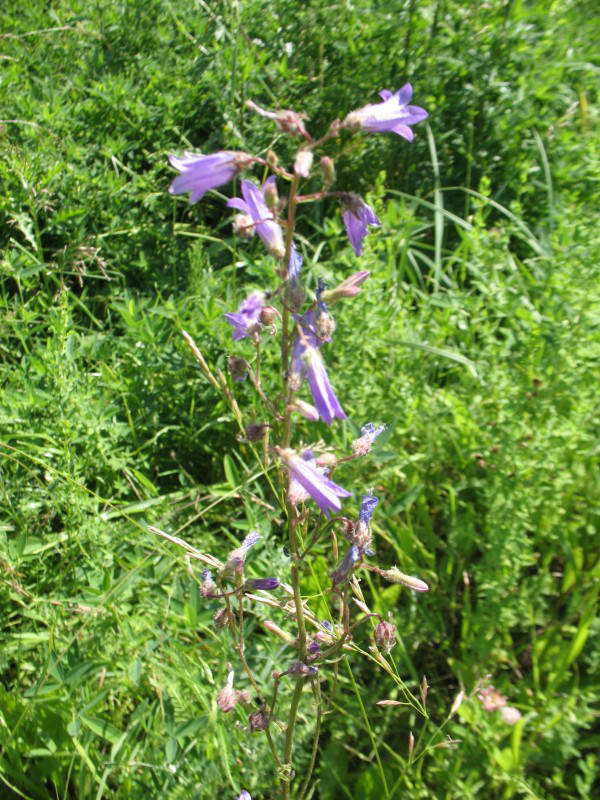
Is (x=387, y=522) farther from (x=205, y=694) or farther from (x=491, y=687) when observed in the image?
(x=205, y=694)

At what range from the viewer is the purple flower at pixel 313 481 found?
1.23 metres

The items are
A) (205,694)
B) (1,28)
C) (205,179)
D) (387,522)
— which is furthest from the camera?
(1,28)

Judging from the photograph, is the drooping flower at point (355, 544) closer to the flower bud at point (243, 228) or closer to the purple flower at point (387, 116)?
the flower bud at point (243, 228)

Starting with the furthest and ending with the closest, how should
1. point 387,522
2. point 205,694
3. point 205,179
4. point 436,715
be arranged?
1. point 387,522
2. point 436,715
3. point 205,694
4. point 205,179

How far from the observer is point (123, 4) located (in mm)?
3938

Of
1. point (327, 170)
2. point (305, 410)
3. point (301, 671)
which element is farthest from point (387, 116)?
point (301, 671)

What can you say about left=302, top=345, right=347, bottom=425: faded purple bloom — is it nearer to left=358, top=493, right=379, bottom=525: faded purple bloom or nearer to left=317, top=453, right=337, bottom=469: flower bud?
left=317, top=453, right=337, bottom=469: flower bud

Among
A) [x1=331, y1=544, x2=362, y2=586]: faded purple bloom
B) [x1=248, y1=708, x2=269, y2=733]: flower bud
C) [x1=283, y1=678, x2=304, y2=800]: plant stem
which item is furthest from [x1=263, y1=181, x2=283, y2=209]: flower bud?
[x1=248, y1=708, x2=269, y2=733]: flower bud

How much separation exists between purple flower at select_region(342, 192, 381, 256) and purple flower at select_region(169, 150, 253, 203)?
16cm

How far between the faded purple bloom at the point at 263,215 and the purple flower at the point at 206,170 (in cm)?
4

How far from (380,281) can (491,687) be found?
4.42 ft

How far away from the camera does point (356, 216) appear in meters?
1.25

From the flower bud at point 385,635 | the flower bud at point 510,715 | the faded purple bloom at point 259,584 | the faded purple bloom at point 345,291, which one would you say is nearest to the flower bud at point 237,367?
the faded purple bloom at point 345,291

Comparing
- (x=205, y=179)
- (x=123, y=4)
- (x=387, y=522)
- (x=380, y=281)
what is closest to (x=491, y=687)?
(x=387, y=522)
